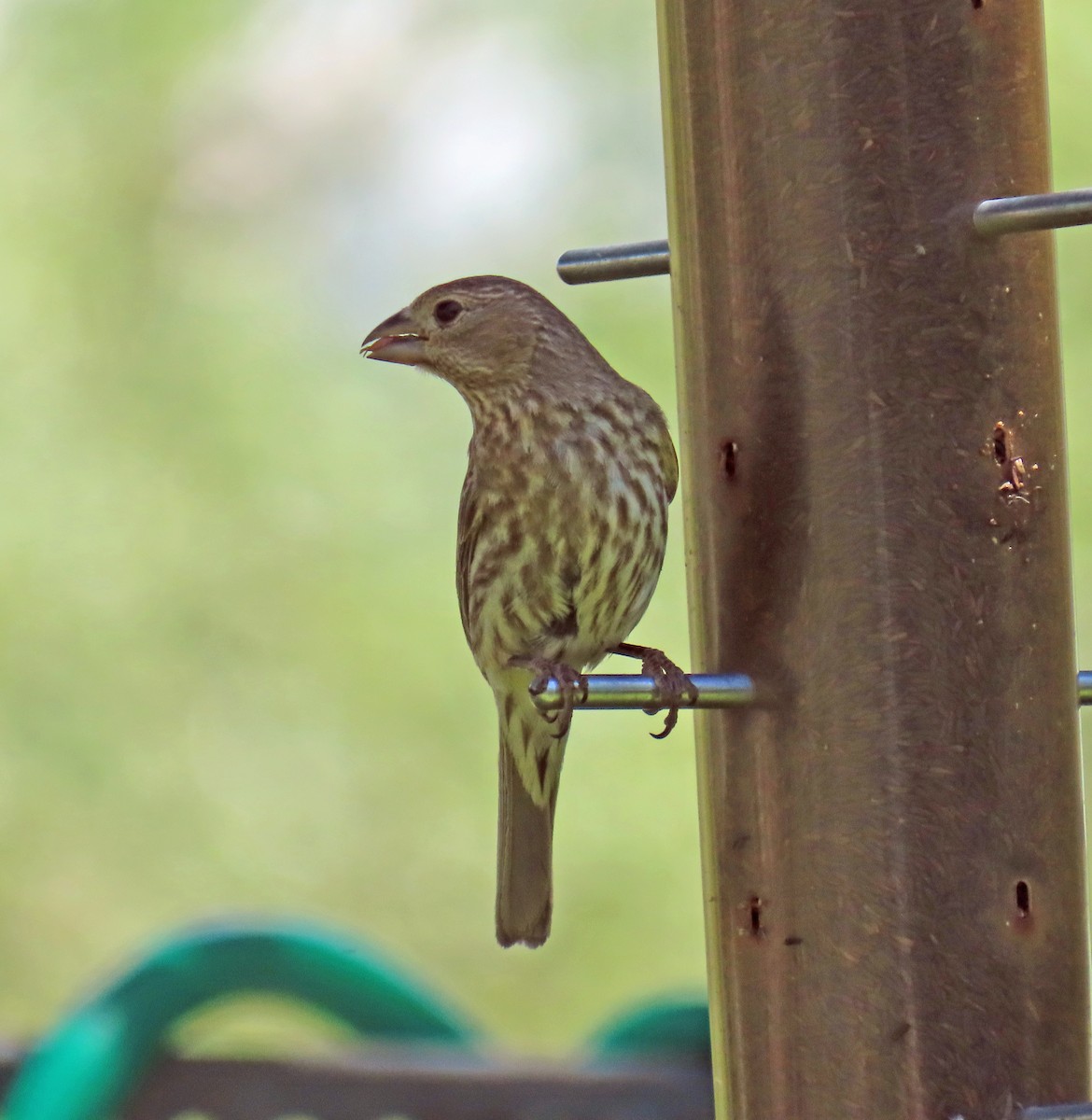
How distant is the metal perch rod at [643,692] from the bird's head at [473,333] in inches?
59.9

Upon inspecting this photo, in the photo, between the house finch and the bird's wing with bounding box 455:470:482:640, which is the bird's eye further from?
the bird's wing with bounding box 455:470:482:640

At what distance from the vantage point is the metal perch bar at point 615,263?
3.54m

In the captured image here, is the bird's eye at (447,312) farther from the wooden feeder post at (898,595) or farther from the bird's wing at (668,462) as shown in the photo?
the wooden feeder post at (898,595)

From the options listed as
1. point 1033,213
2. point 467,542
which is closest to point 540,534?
point 467,542

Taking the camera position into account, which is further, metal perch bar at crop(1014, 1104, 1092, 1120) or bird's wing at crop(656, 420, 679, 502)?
bird's wing at crop(656, 420, 679, 502)

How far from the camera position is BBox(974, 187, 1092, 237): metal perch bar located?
2.84 m

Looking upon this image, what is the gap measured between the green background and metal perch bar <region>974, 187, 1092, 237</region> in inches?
231

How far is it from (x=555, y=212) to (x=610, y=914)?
2995 millimetres

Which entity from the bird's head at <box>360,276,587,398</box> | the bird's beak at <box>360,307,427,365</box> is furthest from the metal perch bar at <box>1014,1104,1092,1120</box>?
the bird's beak at <box>360,307,427,365</box>

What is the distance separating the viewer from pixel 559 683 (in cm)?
323

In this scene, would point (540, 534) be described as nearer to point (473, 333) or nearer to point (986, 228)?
point (473, 333)

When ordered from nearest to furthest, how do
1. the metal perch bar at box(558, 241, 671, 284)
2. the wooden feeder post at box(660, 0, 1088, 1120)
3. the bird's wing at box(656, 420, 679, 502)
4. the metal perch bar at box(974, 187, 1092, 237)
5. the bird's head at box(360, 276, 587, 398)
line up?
the metal perch bar at box(974, 187, 1092, 237) → the wooden feeder post at box(660, 0, 1088, 1120) → the metal perch bar at box(558, 241, 671, 284) → the bird's wing at box(656, 420, 679, 502) → the bird's head at box(360, 276, 587, 398)

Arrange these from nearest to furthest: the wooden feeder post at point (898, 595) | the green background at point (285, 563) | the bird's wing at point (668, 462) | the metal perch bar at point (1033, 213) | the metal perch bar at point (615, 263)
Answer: the metal perch bar at point (1033, 213), the wooden feeder post at point (898, 595), the metal perch bar at point (615, 263), the bird's wing at point (668, 462), the green background at point (285, 563)

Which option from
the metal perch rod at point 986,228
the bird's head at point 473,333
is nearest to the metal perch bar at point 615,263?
the metal perch rod at point 986,228
